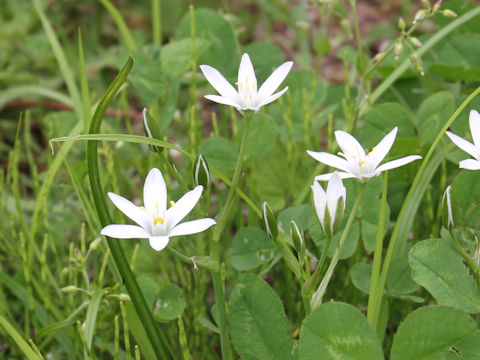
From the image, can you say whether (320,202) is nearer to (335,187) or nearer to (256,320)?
(335,187)

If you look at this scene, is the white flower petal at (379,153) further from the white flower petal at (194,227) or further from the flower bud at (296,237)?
the white flower petal at (194,227)

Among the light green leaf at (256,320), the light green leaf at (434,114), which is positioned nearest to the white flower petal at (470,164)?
the light green leaf at (256,320)

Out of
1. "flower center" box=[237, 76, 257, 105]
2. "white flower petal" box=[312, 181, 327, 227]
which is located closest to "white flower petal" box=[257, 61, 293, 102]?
"flower center" box=[237, 76, 257, 105]

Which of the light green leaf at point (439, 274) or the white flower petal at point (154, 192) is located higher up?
the white flower petal at point (154, 192)

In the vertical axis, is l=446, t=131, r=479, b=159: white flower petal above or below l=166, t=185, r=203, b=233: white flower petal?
above

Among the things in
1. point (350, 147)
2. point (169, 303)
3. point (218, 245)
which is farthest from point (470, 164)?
point (169, 303)

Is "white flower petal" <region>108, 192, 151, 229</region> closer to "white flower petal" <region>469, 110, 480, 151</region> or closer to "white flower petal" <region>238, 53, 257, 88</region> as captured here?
"white flower petal" <region>238, 53, 257, 88</region>
